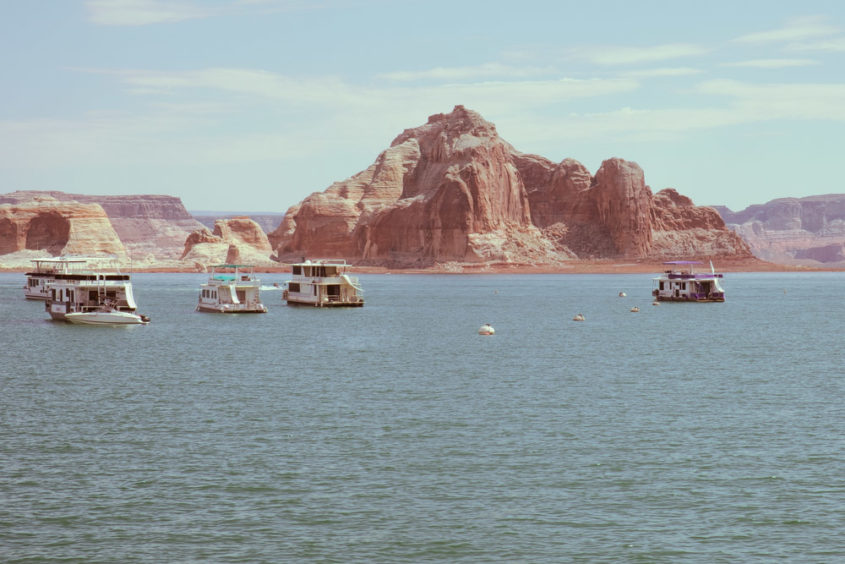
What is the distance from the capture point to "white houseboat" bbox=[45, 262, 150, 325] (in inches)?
4158

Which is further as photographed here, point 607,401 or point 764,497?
point 607,401

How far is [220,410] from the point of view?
160ft

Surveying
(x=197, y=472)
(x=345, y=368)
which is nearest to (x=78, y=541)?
(x=197, y=472)

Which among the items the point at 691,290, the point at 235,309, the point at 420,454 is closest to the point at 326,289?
the point at 235,309

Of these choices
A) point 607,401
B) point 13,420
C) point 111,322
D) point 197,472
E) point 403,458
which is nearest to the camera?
point 197,472

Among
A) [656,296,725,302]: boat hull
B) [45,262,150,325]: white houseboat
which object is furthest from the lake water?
[656,296,725,302]: boat hull

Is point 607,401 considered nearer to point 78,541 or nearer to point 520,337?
point 78,541

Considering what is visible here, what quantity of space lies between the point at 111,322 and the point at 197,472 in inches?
2883

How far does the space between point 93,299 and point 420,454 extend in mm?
80476

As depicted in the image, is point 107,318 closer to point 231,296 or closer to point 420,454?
point 231,296

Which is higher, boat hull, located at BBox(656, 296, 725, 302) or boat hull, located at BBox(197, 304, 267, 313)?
boat hull, located at BBox(197, 304, 267, 313)

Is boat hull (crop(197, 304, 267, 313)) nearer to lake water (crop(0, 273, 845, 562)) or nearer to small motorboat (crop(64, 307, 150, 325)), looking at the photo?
small motorboat (crop(64, 307, 150, 325))

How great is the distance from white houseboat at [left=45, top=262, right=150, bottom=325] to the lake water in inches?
1063

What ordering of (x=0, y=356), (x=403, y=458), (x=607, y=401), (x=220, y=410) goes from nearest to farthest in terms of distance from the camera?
(x=403, y=458) < (x=220, y=410) < (x=607, y=401) < (x=0, y=356)
